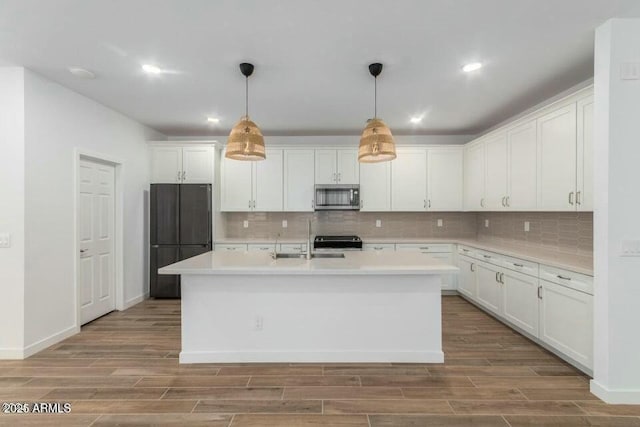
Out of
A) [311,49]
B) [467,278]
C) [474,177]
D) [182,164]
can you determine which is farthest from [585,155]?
[182,164]

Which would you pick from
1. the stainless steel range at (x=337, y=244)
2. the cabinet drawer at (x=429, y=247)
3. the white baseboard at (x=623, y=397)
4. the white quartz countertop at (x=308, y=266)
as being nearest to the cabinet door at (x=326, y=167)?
the stainless steel range at (x=337, y=244)

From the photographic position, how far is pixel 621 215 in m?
2.32

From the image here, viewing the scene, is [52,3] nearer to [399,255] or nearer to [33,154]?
[33,154]

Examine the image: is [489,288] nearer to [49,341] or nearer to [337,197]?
[337,197]

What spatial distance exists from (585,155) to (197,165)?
4.81m

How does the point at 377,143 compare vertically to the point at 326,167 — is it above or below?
below

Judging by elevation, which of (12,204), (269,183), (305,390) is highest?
(269,183)

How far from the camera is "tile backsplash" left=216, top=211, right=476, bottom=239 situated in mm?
5758

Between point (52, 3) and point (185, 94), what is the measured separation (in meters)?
1.63

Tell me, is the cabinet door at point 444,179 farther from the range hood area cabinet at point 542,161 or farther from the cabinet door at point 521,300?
the cabinet door at point 521,300

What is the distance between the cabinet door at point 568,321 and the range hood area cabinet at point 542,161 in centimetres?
79

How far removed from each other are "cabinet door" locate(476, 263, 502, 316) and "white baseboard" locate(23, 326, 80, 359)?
4.86 metres

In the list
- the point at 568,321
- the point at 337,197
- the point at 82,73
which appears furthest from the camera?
the point at 337,197

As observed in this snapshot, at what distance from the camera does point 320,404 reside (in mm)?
2320
